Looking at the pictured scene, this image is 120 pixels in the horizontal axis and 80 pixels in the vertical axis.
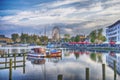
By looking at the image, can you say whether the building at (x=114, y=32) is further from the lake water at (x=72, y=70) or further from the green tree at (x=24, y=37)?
the green tree at (x=24, y=37)

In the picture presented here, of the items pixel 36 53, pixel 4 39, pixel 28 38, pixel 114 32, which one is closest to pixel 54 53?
pixel 36 53

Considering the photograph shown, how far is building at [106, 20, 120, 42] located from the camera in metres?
7.98

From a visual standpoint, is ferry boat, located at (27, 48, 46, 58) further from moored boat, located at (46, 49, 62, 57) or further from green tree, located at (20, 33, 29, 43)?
green tree, located at (20, 33, 29, 43)

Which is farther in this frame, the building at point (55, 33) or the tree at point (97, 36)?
the building at point (55, 33)

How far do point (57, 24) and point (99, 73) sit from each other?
194 centimetres

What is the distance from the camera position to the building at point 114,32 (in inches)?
314

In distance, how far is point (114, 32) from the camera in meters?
8.02

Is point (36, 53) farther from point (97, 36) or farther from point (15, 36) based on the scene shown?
point (97, 36)

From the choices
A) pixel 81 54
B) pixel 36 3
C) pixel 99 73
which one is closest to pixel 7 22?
pixel 36 3

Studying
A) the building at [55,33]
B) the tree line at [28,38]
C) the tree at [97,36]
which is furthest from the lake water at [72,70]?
the building at [55,33]

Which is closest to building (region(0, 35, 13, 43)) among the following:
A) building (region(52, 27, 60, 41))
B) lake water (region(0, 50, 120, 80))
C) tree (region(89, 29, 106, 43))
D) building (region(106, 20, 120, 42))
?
lake water (region(0, 50, 120, 80))

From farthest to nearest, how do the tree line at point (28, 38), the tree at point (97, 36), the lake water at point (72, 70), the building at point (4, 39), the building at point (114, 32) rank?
the building at point (4, 39) → the tree line at point (28, 38) → the tree at point (97, 36) → the building at point (114, 32) → the lake water at point (72, 70)

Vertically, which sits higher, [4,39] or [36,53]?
[4,39]

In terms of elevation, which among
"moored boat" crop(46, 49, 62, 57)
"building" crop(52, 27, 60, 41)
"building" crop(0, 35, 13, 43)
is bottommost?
"moored boat" crop(46, 49, 62, 57)
